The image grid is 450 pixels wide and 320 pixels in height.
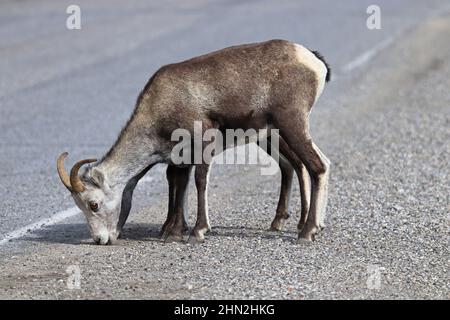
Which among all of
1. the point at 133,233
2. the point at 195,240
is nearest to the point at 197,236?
the point at 195,240

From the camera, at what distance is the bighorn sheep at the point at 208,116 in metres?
8.65

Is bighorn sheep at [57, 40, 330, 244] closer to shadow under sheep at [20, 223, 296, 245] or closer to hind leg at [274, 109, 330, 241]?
hind leg at [274, 109, 330, 241]

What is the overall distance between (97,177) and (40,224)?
1088mm

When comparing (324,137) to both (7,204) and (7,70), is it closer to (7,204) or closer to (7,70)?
(7,204)

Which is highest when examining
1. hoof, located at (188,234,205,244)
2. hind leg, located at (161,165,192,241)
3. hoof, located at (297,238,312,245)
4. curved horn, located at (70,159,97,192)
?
curved horn, located at (70,159,97,192)

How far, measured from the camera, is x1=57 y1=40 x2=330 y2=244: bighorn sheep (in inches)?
340

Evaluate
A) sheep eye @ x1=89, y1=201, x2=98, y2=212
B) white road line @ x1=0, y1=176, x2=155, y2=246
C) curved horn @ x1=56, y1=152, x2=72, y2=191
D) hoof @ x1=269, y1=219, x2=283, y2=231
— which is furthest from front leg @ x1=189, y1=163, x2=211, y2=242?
white road line @ x1=0, y1=176, x2=155, y2=246

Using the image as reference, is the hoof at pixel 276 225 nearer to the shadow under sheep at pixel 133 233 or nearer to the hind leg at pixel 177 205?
the shadow under sheep at pixel 133 233

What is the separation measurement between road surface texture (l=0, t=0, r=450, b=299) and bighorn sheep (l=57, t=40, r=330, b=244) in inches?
12.2

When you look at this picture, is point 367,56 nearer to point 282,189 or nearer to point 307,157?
point 282,189

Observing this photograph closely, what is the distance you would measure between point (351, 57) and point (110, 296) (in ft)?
41.1

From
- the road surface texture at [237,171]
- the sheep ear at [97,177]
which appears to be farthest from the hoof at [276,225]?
the sheep ear at [97,177]

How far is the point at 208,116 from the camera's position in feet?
28.5

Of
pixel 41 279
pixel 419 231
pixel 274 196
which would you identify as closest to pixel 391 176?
pixel 274 196
